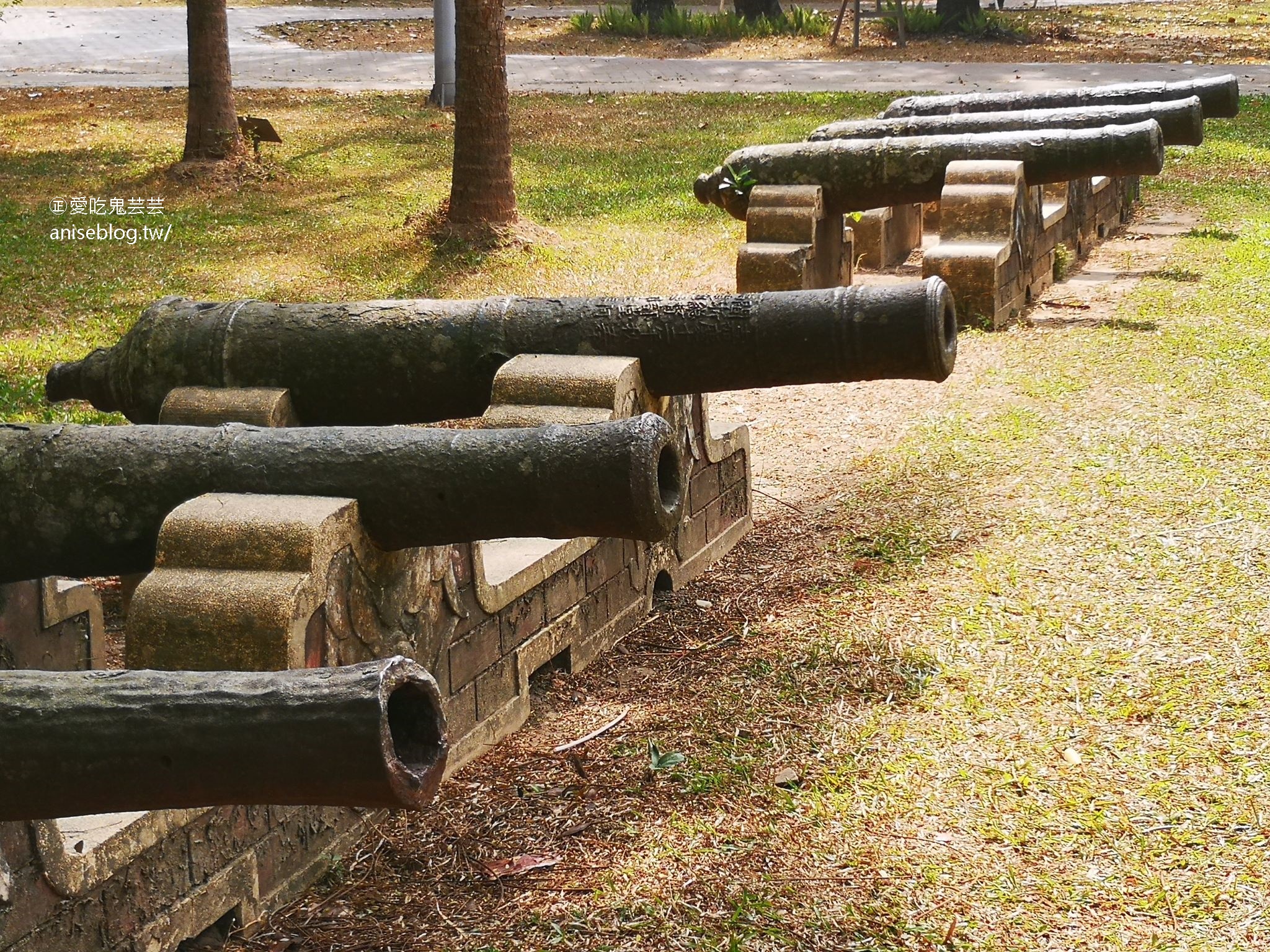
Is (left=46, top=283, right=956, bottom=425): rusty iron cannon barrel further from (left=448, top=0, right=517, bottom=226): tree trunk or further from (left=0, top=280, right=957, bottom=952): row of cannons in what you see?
(left=448, top=0, right=517, bottom=226): tree trunk

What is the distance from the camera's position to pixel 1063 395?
909 centimetres

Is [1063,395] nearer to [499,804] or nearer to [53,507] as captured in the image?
[499,804]

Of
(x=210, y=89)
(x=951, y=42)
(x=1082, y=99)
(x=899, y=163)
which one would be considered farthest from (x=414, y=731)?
(x=951, y=42)

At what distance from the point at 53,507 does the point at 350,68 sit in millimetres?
20685

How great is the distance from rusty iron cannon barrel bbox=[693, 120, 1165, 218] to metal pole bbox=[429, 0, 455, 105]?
779cm

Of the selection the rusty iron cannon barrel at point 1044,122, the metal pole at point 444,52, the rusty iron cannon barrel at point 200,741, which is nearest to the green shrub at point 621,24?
the metal pole at point 444,52

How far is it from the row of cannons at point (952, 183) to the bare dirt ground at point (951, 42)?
1358 centimetres

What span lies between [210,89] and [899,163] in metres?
6.77

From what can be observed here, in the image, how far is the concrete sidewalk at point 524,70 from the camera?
71.3 feet

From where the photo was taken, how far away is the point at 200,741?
2670mm

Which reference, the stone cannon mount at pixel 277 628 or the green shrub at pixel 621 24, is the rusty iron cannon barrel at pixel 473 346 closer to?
the stone cannon mount at pixel 277 628

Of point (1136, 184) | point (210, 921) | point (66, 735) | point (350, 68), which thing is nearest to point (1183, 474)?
point (210, 921)

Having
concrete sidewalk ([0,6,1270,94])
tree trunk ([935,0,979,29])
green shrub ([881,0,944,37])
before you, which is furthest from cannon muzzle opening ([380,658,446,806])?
tree trunk ([935,0,979,29])

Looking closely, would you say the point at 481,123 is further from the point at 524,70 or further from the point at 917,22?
the point at 917,22
